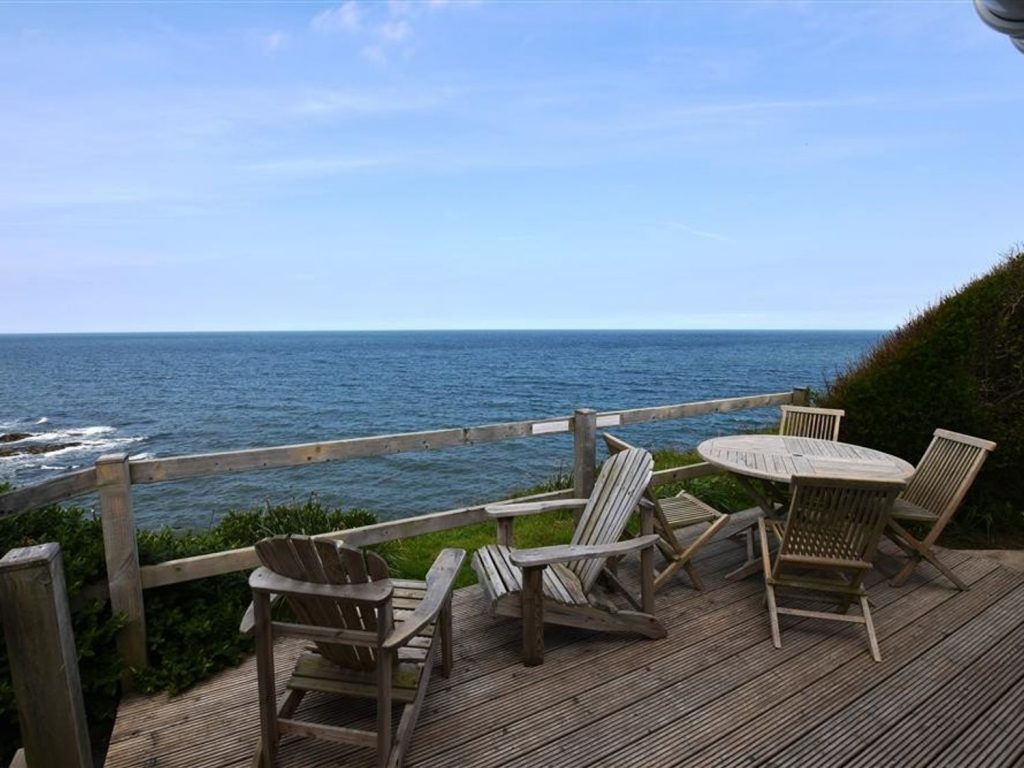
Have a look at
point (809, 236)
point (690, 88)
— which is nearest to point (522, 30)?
point (690, 88)

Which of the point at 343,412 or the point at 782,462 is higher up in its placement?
the point at 782,462

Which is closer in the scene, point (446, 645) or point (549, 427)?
point (446, 645)

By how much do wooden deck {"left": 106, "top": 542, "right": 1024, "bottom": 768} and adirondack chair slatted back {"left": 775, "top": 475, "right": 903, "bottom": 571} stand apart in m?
0.51

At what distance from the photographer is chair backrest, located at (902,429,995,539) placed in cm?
378

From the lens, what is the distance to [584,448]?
435 cm

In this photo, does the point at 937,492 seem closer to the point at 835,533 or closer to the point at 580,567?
the point at 835,533

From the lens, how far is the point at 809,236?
114 feet

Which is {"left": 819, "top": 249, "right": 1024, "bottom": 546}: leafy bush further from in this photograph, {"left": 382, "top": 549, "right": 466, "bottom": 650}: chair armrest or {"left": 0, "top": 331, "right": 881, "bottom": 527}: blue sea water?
{"left": 382, "top": 549, "right": 466, "bottom": 650}: chair armrest

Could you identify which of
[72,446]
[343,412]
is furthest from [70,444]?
[343,412]

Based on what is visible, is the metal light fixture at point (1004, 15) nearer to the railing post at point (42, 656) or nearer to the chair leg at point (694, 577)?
the chair leg at point (694, 577)

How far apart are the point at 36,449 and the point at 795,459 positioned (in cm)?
2605

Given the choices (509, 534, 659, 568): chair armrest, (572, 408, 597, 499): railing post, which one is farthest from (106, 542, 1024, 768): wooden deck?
(572, 408, 597, 499): railing post

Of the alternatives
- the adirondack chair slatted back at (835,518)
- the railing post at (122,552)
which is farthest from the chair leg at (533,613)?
the railing post at (122,552)

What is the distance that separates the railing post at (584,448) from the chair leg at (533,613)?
156 cm
